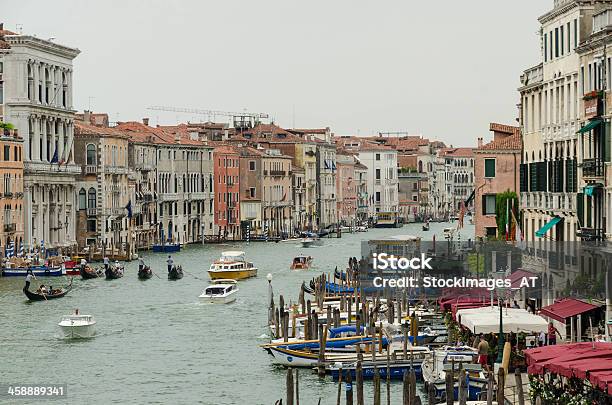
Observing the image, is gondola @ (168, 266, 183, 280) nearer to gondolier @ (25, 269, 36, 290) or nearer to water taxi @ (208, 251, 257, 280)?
water taxi @ (208, 251, 257, 280)

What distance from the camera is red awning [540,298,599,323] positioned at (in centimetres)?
1664

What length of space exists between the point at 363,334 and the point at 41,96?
28951mm

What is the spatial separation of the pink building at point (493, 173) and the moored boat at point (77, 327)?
724 centimetres

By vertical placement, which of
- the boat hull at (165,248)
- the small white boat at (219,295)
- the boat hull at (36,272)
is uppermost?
the boat hull at (165,248)

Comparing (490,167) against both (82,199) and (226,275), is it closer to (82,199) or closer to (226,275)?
(226,275)

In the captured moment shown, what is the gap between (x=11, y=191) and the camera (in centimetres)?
4303

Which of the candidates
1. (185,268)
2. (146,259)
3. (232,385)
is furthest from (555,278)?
(146,259)

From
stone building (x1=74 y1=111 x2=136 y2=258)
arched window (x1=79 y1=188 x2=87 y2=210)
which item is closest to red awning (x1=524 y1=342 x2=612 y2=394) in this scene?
stone building (x1=74 y1=111 x2=136 y2=258)

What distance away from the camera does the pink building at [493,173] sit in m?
28.7

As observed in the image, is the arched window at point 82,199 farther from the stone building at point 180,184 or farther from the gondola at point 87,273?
the gondola at point 87,273

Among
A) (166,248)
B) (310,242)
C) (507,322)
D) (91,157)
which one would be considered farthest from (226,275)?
(507,322)

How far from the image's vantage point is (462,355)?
16.9m

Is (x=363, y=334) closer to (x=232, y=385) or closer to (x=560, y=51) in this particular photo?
(x=232, y=385)

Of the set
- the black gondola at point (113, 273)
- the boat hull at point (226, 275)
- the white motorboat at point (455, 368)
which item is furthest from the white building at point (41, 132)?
the white motorboat at point (455, 368)
